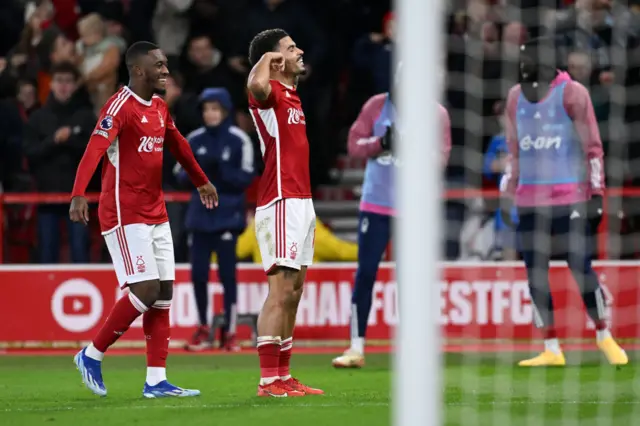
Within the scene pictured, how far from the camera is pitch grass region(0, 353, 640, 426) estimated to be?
660 cm

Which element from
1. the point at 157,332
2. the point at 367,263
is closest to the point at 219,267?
the point at 367,263

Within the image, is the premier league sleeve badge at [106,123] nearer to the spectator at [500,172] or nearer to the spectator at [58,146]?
the spectator at [58,146]

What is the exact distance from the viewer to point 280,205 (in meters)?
7.55

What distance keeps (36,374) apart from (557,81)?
4381mm

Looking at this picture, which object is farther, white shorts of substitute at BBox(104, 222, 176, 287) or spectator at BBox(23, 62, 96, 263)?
spectator at BBox(23, 62, 96, 263)

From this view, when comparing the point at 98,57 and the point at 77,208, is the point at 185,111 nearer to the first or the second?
the point at 98,57

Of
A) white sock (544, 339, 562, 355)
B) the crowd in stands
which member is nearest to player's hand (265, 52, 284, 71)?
white sock (544, 339, 562, 355)

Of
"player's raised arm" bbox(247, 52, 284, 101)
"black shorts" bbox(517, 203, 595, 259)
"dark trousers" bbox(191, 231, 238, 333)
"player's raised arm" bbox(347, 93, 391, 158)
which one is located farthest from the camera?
"dark trousers" bbox(191, 231, 238, 333)

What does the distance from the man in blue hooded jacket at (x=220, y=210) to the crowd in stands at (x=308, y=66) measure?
Answer: 146cm

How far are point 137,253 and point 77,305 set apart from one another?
432cm

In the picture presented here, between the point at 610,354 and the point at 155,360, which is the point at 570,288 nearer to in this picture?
the point at 610,354

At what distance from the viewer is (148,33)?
14461mm

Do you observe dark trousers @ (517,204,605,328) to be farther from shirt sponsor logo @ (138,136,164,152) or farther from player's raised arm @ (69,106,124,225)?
player's raised arm @ (69,106,124,225)

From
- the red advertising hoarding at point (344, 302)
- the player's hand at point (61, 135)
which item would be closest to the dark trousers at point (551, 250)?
the red advertising hoarding at point (344, 302)
